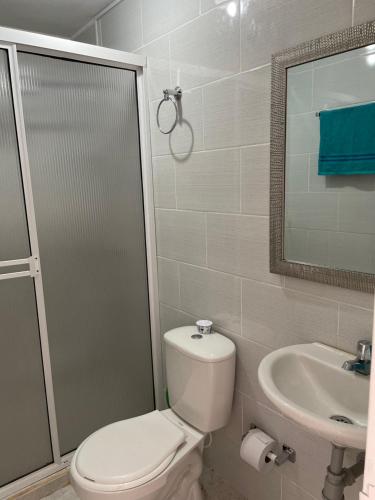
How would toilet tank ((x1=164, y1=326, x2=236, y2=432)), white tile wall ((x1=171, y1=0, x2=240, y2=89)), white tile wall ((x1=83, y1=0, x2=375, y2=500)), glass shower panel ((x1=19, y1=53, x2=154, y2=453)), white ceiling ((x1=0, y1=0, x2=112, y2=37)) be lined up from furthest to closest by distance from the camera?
white ceiling ((x1=0, y1=0, x2=112, y2=37)) < glass shower panel ((x1=19, y1=53, x2=154, y2=453)) < toilet tank ((x1=164, y1=326, x2=236, y2=432)) < white tile wall ((x1=171, y1=0, x2=240, y2=89)) < white tile wall ((x1=83, y1=0, x2=375, y2=500))

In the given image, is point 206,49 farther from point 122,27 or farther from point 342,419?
point 342,419

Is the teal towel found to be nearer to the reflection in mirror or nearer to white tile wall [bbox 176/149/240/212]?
the reflection in mirror

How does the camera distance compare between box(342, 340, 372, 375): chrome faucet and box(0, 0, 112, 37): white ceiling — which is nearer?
box(342, 340, 372, 375): chrome faucet

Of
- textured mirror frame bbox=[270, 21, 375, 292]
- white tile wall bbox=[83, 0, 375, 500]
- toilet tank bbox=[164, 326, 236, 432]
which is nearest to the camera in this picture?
textured mirror frame bbox=[270, 21, 375, 292]

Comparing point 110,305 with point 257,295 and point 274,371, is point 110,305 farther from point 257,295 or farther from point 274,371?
point 274,371

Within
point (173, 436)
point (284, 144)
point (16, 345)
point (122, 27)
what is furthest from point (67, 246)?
point (122, 27)

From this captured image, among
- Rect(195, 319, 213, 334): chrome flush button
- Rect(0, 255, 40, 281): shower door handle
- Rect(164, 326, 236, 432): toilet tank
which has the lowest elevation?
Rect(164, 326, 236, 432): toilet tank

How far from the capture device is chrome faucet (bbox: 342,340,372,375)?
1.10 metres

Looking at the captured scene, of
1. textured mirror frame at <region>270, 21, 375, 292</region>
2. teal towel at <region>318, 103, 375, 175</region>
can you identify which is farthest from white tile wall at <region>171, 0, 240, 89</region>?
teal towel at <region>318, 103, 375, 175</region>

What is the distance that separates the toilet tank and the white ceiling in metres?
1.83

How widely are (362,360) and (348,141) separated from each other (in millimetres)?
678

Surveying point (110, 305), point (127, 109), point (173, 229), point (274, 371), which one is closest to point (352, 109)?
point (274, 371)

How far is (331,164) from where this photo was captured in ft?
3.87

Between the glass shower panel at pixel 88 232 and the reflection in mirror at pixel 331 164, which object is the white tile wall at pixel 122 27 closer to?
the glass shower panel at pixel 88 232
